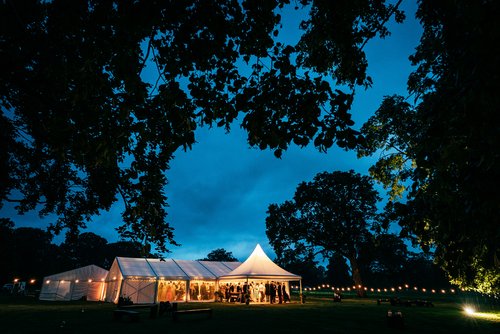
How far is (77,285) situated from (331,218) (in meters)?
27.3

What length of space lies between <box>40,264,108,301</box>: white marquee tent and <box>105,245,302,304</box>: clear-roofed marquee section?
2.14m

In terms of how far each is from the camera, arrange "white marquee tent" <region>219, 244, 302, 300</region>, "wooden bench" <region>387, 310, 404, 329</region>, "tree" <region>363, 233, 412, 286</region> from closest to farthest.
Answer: "wooden bench" <region>387, 310, 404, 329</region> → "white marquee tent" <region>219, 244, 302, 300</region> → "tree" <region>363, 233, 412, 286</region>

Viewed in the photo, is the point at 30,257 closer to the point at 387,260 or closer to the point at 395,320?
the point at 387,260

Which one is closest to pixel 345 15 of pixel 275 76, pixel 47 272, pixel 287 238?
pixel 275 76

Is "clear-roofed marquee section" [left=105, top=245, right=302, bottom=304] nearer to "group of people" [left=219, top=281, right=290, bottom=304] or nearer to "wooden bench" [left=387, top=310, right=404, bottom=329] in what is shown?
"group of people" [left=219, top=281, right=290, bottom=304]

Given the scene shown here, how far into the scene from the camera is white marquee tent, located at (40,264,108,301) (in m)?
26.0

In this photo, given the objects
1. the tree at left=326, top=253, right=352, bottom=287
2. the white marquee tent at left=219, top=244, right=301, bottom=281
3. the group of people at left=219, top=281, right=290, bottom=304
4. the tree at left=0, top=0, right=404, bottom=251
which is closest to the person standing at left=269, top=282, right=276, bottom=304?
the group of people at left=219, top=281, right=290, bottom=304

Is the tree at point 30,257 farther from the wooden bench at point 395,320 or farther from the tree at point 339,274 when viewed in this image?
the wooden bench at point 395,320

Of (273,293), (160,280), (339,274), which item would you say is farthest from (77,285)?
(339,274)

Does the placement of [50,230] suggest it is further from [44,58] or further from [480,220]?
[480,220]

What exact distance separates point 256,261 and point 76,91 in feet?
68.8

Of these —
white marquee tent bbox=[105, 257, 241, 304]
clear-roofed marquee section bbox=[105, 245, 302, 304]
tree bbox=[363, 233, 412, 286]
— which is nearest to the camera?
clear-roofed marquee section bbox=[105, 245, 302, 304]

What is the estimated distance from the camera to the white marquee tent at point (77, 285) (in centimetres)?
2602

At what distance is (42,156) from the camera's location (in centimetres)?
771
